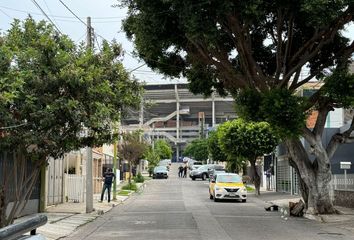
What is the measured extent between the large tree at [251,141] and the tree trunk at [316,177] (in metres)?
14.4

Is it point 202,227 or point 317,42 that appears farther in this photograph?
point 317,42

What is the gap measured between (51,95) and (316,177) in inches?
542

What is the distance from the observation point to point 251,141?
37.6 metres

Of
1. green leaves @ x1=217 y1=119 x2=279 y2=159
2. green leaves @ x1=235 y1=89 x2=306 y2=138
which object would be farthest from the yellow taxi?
green leaves @ x1=235 y1=89 x2=306 y2=138

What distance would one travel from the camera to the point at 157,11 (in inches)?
711

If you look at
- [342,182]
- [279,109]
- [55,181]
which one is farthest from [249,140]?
[279,109]

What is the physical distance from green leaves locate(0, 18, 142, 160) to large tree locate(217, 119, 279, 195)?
82.3 feet

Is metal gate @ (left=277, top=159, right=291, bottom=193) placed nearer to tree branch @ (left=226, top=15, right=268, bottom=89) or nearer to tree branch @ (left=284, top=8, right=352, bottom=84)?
tree branch @ (left=284, top=8, right=352, bottom=84)

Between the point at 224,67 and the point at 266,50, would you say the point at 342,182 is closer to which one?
the point at 266,50

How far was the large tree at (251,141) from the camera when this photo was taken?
123ft

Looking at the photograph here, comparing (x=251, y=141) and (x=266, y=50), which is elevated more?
(x=266, y=50)

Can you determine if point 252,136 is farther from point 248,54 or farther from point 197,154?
point 197,154

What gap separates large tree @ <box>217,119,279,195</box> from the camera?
37531 millimetres

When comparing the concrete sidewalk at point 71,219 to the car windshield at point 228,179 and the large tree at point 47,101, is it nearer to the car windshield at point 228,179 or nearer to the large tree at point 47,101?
the large tree at point 47,101
